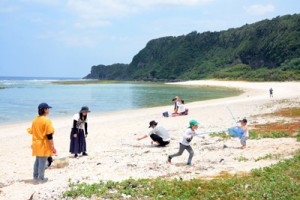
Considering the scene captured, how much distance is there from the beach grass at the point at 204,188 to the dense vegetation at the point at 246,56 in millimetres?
86656

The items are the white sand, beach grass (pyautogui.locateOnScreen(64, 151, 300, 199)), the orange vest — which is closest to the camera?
beach grass (pyautogui.locateOnScreen(64, 151, 300, 199))

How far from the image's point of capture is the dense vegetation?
117113mm

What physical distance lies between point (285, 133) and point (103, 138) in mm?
7972

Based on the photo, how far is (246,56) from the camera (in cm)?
14650

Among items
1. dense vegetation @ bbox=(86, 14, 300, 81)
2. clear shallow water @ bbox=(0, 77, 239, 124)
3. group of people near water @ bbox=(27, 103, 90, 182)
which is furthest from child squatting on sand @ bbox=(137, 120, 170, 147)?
dense vegetation @ bbox=(86, 14, 300, 81)

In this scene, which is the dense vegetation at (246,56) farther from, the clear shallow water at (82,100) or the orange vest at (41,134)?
the orange vest at (41,134)

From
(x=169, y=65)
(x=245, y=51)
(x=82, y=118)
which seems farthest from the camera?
(x=169, y=65)

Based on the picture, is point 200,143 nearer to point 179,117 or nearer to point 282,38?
point 179,117

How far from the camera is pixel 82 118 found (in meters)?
11.7

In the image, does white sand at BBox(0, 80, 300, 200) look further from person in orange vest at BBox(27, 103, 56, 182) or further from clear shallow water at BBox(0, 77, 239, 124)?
clear shallow water at BBox(0, 77, 239, 124)

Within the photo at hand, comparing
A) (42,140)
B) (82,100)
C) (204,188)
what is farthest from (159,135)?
(82,100)

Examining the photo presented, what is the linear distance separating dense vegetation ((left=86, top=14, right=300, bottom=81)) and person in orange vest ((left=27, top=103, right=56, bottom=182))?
3470 inches

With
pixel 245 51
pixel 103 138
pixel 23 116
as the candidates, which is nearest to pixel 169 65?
pixel 245 51

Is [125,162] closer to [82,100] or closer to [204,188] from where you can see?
[204,188]
